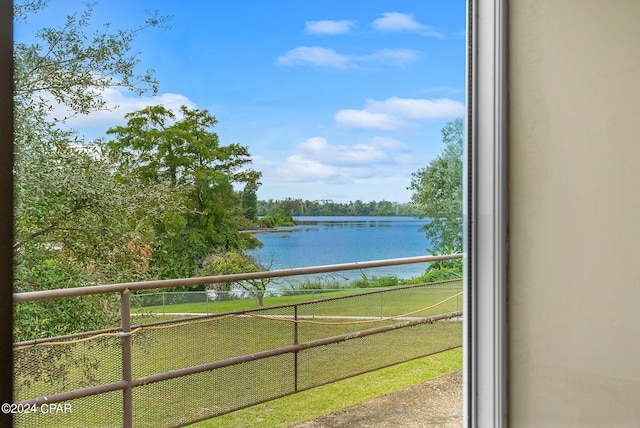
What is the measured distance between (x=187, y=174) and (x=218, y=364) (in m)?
0.75

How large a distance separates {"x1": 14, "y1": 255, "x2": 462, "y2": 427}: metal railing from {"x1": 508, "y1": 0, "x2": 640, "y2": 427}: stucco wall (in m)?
0.69

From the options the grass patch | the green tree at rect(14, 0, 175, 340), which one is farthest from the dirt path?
the green tree at rect(14, 0, 175, 340)

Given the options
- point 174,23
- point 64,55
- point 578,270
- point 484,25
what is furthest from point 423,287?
point 64,55

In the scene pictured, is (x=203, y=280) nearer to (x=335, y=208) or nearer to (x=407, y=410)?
(x=335, y=208)

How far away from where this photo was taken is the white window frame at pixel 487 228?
1169mm

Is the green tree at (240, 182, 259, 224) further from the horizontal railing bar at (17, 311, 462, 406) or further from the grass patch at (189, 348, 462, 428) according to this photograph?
the grass patch at (189, 348, 462, 428)

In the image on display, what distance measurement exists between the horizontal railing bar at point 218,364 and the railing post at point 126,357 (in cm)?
3

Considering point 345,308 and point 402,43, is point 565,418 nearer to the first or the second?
point 345,308

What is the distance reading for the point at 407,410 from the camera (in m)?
2.27

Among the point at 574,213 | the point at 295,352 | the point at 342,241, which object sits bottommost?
the point at 295,352

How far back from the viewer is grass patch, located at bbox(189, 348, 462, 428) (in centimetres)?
194

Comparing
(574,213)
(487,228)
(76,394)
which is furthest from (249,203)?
(574,213)

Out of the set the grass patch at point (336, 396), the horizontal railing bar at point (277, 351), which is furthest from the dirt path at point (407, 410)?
the horizontal railing bar at point (277, 351)

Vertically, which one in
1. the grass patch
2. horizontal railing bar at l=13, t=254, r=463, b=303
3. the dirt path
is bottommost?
the dirt path
